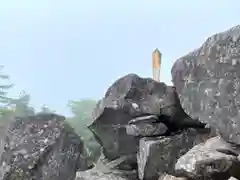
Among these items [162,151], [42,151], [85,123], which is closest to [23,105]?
[85,123]

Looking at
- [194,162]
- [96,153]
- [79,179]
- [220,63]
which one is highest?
[220,63]

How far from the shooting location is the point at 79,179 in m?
4.74

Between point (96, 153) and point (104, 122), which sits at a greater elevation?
point (104, 122)

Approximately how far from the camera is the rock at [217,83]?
3.44 m

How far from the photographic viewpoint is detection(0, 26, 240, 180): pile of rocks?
345cm

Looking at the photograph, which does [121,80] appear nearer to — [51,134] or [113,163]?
[113,163]

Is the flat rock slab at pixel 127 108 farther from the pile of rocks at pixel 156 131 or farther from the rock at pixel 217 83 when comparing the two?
the rock at pixel 217 83

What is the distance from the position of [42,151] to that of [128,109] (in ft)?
4.72

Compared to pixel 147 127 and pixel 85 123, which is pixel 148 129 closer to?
pixel 147 127

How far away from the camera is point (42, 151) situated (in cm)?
540

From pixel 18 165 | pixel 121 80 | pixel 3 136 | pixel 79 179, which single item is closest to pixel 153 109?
pixel 121 80

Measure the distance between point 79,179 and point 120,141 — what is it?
0.66 metres

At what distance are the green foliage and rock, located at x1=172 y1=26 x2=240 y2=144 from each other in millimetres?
1926

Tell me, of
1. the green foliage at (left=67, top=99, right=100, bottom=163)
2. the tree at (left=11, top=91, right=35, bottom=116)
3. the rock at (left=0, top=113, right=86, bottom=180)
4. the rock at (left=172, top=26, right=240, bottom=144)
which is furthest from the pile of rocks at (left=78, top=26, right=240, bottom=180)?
the tree at (left=11, top=91, right=35, bottom=116)
